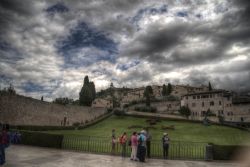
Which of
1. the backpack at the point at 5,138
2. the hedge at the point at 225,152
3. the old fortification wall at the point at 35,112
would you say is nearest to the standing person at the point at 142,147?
the hedge at the point at 225,152

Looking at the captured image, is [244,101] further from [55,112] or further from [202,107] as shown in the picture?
[55,112]

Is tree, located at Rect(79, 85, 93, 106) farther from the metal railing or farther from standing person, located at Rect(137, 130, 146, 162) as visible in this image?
standing person, located at Rect(137, 130, 146, 162)

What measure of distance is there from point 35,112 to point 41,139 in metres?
22.3

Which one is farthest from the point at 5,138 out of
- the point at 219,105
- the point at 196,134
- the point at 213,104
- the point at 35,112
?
the point at 213,104

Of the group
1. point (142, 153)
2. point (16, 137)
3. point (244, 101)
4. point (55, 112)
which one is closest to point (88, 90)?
point (55, 112)

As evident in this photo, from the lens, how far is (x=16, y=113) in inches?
1457

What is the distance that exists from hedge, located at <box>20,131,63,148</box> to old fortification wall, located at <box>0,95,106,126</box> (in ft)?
44.3

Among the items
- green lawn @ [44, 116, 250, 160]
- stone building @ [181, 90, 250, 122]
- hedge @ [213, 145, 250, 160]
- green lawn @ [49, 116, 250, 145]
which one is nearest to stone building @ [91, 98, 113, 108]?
stone building @ [181, 90, 250, 122]

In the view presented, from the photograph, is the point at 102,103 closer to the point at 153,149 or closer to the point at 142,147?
the point at 153,149

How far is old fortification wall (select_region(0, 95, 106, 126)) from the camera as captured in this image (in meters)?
35.3

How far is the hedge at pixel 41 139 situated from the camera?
21.2 meters

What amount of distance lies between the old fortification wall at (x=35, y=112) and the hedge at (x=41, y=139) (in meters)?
13.5

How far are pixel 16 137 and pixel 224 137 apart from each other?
98.6 feet

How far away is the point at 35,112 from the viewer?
139 ft
